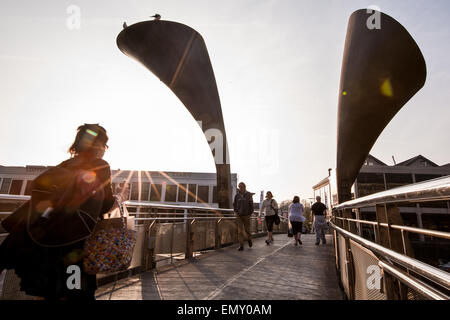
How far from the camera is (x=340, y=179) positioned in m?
10.1

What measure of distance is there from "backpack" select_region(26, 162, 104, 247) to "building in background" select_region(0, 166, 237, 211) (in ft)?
126

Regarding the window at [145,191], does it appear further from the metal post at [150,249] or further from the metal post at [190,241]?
the metal post at [150,249]

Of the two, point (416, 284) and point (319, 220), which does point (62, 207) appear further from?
point (319, 220)

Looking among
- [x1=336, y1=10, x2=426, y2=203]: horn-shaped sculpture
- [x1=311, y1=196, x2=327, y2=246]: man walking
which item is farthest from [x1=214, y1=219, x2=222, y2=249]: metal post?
[x1=336, y1=10, x2=426, y2=203]: horn-shaped sculpture

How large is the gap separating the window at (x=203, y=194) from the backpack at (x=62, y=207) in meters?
38.8

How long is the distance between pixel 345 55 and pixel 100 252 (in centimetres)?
1089

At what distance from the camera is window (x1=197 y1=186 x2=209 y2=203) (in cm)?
3994

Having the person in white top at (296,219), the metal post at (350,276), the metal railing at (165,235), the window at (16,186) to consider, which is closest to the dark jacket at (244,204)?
the metal railing at (165,235)

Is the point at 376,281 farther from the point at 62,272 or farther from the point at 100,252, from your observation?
the point at 62,272

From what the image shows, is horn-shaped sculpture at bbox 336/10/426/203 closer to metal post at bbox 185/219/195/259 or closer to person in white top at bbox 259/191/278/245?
person in white top at bbox 259/191/278/245

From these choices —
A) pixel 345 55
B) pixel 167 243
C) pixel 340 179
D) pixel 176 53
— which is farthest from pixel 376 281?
pixel 176 53

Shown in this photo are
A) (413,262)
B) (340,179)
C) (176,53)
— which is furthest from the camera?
(176,53)

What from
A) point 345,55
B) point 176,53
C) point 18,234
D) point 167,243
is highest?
point 176,53

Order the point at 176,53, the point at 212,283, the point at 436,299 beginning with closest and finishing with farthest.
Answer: the point at 436,299 < the point at 212,283 < the point at 176,53
